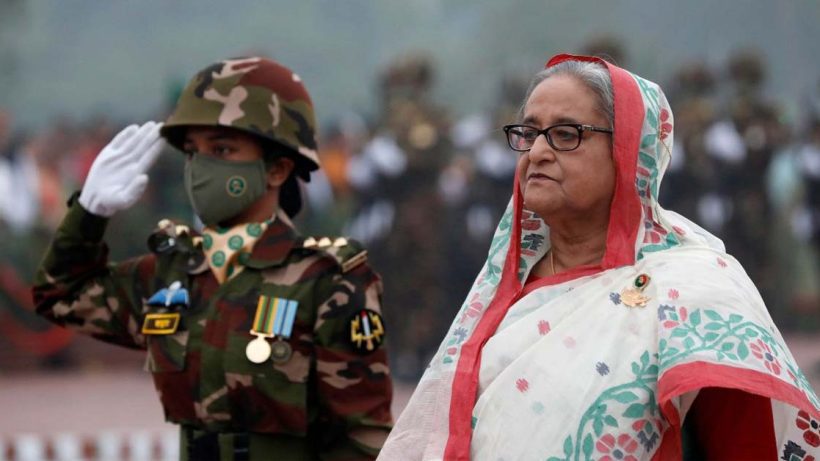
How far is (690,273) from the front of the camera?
9.51 ft

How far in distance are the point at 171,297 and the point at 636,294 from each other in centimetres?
163

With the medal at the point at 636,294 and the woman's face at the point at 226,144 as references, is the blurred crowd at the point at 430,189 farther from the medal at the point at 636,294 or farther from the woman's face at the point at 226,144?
the medal at the point at 636,294

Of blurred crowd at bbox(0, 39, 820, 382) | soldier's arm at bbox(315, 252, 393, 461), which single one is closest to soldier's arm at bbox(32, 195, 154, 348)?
soldier's arm at bbox(315, 252, 393, 461)

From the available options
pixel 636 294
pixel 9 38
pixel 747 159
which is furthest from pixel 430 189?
pixel 636 294

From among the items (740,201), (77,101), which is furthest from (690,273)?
(77,101)

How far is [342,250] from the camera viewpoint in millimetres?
4156

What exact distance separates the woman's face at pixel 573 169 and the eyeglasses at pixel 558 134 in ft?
0.03

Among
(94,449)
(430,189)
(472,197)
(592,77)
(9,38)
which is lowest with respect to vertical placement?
(94,449)

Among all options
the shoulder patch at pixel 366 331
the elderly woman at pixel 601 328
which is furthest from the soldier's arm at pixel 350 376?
the elderly woman at pixel 601 328

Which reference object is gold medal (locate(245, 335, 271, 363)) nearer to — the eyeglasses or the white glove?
the white glove

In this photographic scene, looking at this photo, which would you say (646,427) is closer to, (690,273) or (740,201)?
(690,273)

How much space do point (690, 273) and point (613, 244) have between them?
0.18m

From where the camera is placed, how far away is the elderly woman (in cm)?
281

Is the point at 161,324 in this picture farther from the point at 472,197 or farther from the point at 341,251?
the point at 472,197
